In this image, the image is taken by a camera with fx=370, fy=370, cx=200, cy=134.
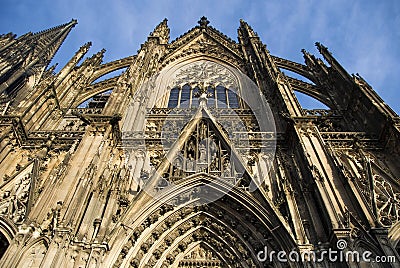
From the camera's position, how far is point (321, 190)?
794cm

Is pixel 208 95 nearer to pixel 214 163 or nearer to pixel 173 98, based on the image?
pixel 173 98

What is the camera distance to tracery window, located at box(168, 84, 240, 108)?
15508 mm

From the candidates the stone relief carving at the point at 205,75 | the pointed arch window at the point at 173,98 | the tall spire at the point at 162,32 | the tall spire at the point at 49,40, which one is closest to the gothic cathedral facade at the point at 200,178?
the pointed arch window at the point at 173,98

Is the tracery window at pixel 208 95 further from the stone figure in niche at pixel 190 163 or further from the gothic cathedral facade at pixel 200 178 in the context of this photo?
the stone figure in niche at pixel 190 163

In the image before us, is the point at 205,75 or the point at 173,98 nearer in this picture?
the point at 173,98

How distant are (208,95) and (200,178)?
6.84m

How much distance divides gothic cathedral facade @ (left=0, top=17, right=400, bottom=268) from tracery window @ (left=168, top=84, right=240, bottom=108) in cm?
17

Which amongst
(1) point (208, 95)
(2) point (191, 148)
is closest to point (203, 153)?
(2) point (191, 148)

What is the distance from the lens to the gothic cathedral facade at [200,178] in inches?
283

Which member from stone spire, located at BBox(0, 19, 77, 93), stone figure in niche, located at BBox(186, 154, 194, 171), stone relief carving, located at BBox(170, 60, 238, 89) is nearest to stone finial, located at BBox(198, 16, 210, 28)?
stone relief carving, located at BBox(170, 60, 238, 89)

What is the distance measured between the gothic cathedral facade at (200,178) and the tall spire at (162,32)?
16.1 ft

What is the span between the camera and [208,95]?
1588 cm

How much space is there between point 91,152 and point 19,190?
1950 mm

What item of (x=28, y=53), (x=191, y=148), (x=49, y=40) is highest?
(x=49, y=40)
